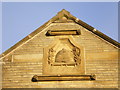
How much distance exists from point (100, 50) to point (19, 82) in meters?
4.24

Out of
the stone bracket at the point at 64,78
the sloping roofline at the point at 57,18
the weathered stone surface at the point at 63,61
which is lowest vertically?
the stone bracket at the point at 64,78

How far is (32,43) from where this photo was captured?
47.0 feet

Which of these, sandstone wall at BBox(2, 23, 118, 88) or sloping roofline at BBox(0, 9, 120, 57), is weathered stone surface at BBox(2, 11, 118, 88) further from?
sloping roofline at BBox(0, 9, 120, 57)

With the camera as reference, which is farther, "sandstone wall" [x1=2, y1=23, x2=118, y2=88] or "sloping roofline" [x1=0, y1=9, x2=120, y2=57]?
"sloping roofline" [x1=0, y1=9, x2=120, y2=57]

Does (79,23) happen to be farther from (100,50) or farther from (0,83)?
(0,83)

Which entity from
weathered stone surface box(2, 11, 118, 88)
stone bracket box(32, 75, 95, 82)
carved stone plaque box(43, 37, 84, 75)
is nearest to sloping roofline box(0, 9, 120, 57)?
weathered stone surface box(2, 11, 118, 88)

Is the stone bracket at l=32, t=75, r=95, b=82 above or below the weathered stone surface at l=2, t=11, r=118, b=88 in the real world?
below

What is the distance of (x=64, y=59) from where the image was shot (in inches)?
536

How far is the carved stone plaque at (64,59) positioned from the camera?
1349 cm

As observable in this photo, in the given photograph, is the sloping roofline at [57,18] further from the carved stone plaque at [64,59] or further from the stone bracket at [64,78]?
the stone bracket at [64,78]

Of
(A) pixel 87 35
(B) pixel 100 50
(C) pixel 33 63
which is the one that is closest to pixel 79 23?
(A) pixel 87 35

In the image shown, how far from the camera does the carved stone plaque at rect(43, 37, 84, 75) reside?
44.3ft

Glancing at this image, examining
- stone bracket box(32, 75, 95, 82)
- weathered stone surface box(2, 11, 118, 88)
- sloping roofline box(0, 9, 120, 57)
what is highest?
sloping roofline box(0, 9, 120, 57)

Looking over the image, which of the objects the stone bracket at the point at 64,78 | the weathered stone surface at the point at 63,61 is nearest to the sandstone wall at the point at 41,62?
the weathered stone surface at the point at 63,61
